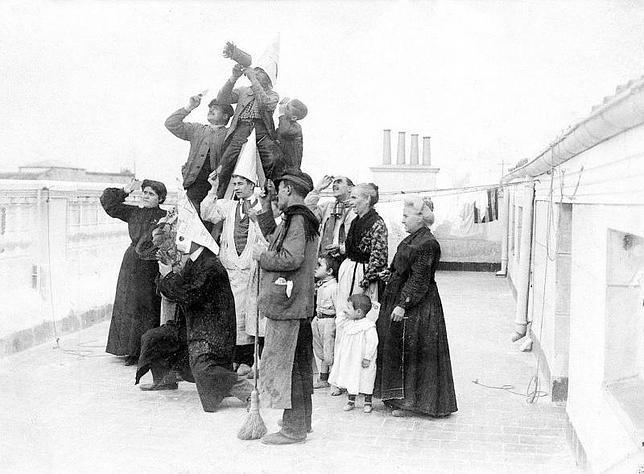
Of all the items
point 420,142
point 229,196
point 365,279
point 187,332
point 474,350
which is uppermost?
point 420,142

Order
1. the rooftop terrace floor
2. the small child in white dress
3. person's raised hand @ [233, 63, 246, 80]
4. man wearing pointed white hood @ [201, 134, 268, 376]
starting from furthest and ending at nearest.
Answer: person's raised hand @ [233, 63, 246, 80]
man wearing pointed white hood @ [201, 134, 268, 376]
the small child in white dress
the rooftop terrace floor

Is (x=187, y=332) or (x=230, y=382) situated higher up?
(x=187, y=332)

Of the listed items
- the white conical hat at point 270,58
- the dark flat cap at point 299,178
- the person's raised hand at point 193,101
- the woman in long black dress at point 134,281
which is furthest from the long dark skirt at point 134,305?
the dark flat cap at point 299,178

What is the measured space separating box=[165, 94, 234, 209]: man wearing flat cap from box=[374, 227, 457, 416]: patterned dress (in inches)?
89.5

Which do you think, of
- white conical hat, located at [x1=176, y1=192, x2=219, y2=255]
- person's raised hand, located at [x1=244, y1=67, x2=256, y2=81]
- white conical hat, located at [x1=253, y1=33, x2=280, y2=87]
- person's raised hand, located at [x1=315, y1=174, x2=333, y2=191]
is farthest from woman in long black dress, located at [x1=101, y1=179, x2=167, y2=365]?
person's raised hand, located at [x1=315, y1=174, x2=333, y2=191]

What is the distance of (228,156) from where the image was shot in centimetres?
605

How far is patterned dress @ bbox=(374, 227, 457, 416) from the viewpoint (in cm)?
482

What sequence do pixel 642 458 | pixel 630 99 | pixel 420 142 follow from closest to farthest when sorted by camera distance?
pixel 630 99
pixel 642 458
pixel 420 142

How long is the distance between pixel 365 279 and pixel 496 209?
978 cm

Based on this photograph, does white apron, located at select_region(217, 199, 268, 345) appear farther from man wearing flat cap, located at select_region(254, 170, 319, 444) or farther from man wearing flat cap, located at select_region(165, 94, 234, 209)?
man wearing flat cap, located at select_region(254, 170, 319, 444)

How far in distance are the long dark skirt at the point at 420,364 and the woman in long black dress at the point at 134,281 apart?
8.22 ft

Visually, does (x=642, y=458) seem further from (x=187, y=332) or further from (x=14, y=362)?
(x=14, y=362)

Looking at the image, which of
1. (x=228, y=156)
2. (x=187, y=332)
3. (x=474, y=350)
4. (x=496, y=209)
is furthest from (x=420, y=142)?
(x=187, y=332)

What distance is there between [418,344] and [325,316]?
99 centimetres
